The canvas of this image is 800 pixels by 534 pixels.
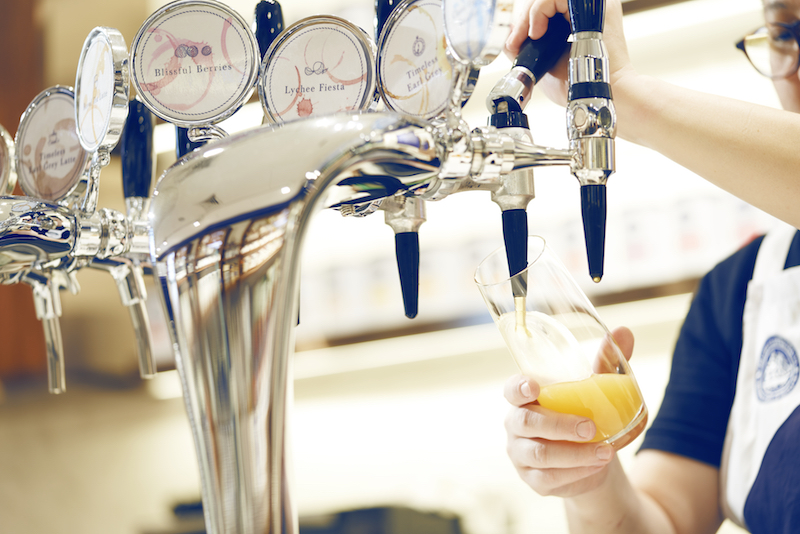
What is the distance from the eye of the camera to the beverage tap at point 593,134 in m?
0.41

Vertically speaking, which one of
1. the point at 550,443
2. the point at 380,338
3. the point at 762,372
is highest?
the point at 550,443

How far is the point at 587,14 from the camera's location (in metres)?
0.42

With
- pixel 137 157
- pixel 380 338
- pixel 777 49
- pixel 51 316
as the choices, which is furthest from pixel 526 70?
pixel 380 338

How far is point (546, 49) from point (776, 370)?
0.80 metres

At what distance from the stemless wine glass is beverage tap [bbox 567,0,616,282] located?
0.50ft

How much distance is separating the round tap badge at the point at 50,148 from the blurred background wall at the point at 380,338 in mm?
1019

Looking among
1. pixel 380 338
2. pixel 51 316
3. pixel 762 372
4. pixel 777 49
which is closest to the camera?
pixel 51 316

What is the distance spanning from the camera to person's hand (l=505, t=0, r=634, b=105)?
19.0 inches

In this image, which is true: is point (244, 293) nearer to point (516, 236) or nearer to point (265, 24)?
point (516, 236)

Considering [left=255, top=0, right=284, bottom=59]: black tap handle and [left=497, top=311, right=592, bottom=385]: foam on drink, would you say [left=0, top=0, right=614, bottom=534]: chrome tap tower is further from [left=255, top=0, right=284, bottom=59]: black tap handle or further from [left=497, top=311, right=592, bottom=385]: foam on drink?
[left=497, top=311, right=592, bottom=385]: foam on drink

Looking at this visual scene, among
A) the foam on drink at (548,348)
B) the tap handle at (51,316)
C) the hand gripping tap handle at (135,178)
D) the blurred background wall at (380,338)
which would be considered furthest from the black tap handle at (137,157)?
the blurred background wall at (380,338)

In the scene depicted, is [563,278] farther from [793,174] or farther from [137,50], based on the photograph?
[137,50]

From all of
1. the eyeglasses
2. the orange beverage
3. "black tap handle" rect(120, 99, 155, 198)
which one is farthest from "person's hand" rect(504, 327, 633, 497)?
the eyeglasses

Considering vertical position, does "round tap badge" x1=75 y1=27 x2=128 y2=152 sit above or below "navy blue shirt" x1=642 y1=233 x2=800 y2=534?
above
